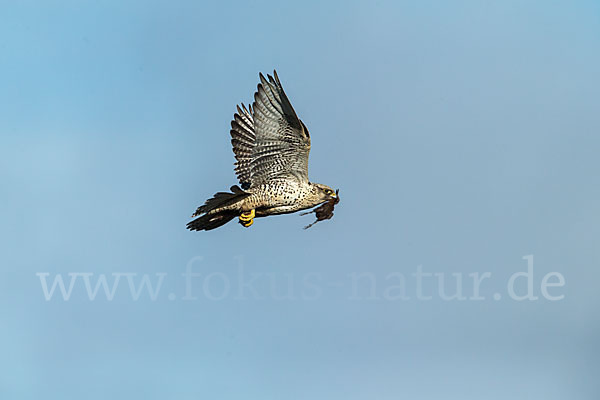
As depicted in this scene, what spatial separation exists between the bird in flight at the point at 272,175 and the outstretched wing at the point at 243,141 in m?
0.40

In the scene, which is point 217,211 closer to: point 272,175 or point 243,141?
point 272,175

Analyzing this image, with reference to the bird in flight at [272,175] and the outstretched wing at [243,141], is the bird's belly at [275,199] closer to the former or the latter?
the bird in flight at [272,175]

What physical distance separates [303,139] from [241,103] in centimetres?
309

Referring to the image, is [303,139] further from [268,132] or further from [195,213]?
[195,213]

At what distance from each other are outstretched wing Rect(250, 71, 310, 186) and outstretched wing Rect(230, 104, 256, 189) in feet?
1.41

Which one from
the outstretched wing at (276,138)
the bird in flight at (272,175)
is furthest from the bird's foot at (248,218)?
the outstretched wing at (276,138)

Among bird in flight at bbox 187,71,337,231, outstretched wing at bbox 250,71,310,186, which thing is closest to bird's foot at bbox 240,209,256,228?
bird in flight at bbox 187,71,337,231

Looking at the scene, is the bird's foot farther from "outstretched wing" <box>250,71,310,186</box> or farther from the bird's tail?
"outstretched wing" <box>250,71,310,186</box>

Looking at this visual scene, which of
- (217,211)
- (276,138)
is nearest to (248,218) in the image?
(217,211)

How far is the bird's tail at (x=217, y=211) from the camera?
19.3 m

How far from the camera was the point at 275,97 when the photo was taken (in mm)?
19719

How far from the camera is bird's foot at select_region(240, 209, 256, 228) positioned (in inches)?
791

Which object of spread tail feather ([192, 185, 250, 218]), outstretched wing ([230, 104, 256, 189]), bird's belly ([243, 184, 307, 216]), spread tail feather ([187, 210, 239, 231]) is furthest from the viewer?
outstretched wing ([230, 104, 256, 189])

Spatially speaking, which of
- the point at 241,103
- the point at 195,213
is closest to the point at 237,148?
the point at 241,103
